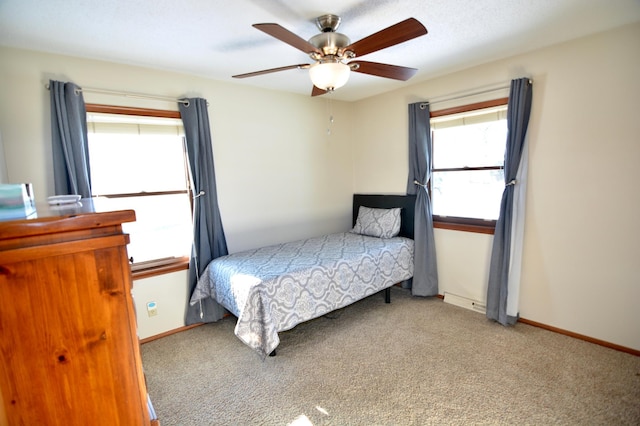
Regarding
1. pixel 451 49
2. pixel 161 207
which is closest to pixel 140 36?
pixel 161 207

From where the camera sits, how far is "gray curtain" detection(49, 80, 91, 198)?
7.43 ft

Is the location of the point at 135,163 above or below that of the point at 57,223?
above

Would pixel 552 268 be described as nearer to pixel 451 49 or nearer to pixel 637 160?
pixel 637 160

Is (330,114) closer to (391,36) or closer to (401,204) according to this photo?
(401,204)

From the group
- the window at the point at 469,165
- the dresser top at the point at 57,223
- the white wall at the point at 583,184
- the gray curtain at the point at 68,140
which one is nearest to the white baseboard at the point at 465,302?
the white wall at the point at 583,184

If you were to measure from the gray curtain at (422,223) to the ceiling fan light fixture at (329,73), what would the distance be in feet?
5.72

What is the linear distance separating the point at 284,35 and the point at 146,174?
1.93m

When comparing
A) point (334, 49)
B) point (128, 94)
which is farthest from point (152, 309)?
point (334, 49)

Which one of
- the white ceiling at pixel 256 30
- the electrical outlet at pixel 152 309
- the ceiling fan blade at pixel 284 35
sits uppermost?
the white ceiling at pixel 256 30

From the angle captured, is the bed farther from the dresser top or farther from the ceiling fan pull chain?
the dresser top

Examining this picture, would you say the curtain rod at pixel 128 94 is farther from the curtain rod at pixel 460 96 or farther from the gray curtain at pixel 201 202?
the curtain rod at pixel 460 96

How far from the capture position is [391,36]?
1654 millimetres

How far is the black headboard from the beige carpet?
1.08 m

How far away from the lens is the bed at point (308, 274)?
7.56 feet
